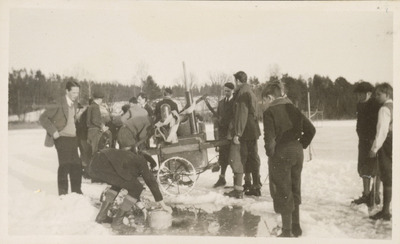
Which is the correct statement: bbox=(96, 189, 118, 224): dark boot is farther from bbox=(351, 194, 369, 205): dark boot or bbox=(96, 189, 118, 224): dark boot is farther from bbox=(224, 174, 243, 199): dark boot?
bbox=(351, 194, 369, 205): dark boot

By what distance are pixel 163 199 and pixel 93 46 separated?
111cm

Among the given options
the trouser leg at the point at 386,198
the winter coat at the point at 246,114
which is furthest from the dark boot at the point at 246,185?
the trouser leg at the point at 386,198

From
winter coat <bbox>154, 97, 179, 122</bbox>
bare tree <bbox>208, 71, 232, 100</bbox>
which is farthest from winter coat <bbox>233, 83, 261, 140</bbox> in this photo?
winter coat <bbox>154, 97, 179, 122</bbox>

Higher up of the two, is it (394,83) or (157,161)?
(394,83)

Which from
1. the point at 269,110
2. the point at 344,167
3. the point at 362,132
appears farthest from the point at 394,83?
the point at 269,110

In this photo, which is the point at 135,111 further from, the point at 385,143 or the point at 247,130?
the point at 385,143

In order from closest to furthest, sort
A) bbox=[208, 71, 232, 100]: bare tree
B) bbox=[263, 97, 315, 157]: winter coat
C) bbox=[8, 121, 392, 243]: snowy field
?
bbox=[263, 97, 315, 157]: winter coat
bbox=[8, 121, 392, 243]: snowy field
bbox=[208, 71, 232, 100]: bare tree

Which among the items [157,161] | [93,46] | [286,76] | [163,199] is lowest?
[163,199]

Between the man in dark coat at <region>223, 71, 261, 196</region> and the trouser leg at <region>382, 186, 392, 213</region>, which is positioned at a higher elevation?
the man in dark coat at <region>223, 71, 261, 196</region>

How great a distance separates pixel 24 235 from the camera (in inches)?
136

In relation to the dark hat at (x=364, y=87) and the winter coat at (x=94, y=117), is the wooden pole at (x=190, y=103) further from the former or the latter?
the dark hat at (x=364, y=87)

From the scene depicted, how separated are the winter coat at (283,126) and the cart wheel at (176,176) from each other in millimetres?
565

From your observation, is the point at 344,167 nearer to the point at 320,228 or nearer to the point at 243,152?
the point at 320,228

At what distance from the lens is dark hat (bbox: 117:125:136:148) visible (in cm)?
343
